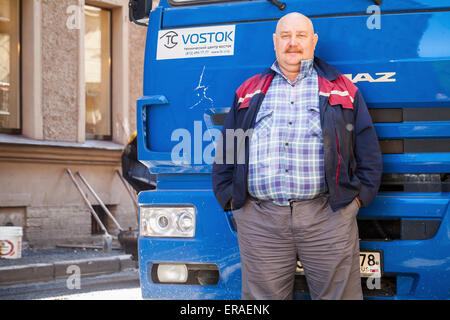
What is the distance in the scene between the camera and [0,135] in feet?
40.5

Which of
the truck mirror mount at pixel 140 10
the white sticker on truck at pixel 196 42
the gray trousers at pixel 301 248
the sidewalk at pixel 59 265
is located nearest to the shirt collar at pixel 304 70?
the white sticker on truck at pixel 196 42

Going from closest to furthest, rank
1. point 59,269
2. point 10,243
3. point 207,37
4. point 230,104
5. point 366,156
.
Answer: point 366,156 < point 230,104 < point 207,37 < point 59,269 < point 10,243

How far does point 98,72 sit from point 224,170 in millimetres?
11095

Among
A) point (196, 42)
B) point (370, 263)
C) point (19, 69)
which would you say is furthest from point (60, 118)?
point (370, 263)

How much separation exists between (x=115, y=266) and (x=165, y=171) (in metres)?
6.31

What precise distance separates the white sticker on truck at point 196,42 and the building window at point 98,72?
10.00 m

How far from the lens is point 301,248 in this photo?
3818 mm

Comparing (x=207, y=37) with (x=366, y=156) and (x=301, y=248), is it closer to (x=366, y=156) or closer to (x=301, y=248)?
(x=366, y=156)

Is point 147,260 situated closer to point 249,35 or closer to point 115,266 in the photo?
point 249,35

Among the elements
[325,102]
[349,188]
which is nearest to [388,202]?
[349,188]

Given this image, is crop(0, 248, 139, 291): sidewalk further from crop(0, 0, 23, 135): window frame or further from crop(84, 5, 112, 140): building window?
crop(84, 5, 112, 140): building window

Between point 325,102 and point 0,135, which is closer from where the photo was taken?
point 325,102

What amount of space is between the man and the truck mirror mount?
1.30 metres

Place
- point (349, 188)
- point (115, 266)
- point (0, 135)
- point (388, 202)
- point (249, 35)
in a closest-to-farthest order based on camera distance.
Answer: point (349, 188) < point (388, 202) < point (249, 35) < point (115, 266) < point (0, 135)
